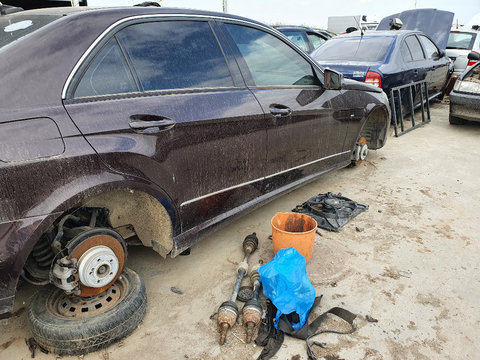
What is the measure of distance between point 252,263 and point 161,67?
1.50 meters

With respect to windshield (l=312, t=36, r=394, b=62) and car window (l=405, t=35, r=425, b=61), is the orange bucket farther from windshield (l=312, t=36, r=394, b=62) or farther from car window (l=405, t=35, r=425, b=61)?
car window (l=405, t=35, r=425, b=61)

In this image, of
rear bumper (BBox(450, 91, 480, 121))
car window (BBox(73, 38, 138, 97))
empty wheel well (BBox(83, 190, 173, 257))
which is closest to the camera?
car window (BBox(73, 38, 138, 97))

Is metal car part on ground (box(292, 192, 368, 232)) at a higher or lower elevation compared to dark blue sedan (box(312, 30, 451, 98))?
lower

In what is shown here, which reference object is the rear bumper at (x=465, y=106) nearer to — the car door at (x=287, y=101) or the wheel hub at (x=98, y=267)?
the car door at (x=287, y=101)

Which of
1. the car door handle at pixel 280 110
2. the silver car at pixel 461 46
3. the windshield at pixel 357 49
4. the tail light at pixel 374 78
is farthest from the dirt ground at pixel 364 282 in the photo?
the silver car at pixel 461 46

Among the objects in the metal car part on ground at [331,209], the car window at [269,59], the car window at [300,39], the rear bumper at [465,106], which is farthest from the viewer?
the car window at [300,39]

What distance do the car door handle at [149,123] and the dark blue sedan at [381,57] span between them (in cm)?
421

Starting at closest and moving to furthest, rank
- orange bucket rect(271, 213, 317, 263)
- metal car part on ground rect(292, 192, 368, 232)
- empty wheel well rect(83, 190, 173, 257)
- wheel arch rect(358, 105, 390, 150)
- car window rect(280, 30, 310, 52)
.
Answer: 1. empty wheel well rect(83, 190, 173, 257)
2. orange bucket rect(271, 213, 317, 263)
3. metal car part on ground rect(292, 192, 368, 232)
4. wheel arch rect(358, 105, 390, 150)
5. car window rect(280, 30, 310, 52)

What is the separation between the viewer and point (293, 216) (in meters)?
2.75

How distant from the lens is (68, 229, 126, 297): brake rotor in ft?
5.84

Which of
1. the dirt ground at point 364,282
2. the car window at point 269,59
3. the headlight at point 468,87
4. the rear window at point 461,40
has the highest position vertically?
the car window at point 269,59

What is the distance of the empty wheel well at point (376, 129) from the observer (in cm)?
455

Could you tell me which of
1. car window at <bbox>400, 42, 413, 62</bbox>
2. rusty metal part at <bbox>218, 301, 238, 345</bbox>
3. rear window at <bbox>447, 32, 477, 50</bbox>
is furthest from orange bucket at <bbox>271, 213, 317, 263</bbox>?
rear window at <bbox>447, 32, 477, 50</bbox>

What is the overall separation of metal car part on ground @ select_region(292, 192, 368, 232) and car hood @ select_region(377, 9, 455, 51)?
728 cm
